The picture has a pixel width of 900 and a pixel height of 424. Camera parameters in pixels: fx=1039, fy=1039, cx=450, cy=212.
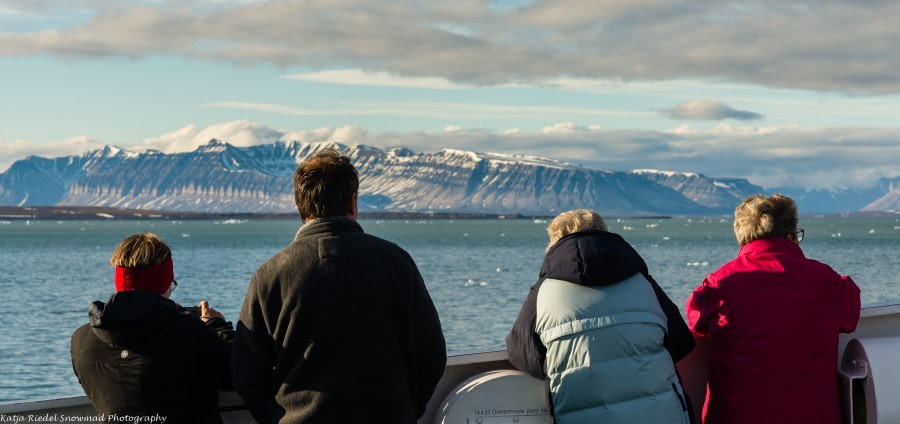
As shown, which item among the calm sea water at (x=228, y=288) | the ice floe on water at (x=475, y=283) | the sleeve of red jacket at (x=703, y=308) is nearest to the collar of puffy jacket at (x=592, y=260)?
the sleeve of red jacket at (x=703, y=308)

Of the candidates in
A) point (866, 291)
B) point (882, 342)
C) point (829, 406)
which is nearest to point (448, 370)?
point (829, 406)

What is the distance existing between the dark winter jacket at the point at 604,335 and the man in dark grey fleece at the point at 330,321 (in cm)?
67

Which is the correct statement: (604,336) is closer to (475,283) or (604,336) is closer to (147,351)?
(147,351)

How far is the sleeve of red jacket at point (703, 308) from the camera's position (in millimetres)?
4344

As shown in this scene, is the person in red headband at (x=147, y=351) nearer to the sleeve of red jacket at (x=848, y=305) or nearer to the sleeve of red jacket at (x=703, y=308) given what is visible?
the sleeve of red jacket at (x=703, y=308)

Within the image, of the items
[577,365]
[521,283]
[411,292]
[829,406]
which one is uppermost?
[411,292]

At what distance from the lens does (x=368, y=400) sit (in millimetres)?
3291

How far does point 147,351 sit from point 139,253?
0.33 metres

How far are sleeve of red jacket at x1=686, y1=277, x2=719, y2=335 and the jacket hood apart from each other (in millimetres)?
2167

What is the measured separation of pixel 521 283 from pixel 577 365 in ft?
130

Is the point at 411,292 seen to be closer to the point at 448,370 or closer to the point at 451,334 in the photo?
the point at 448,370

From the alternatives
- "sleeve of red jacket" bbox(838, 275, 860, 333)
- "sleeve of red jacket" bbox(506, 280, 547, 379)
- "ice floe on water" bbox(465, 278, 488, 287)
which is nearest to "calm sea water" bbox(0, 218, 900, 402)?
"ice floe on water" bbox(465, 278, 488, 287)

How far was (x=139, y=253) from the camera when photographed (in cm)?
351

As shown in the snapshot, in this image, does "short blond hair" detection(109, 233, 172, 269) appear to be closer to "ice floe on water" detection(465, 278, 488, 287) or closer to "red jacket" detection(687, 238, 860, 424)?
Answer: "red jacket" detection(687, 238, 860, 424)
